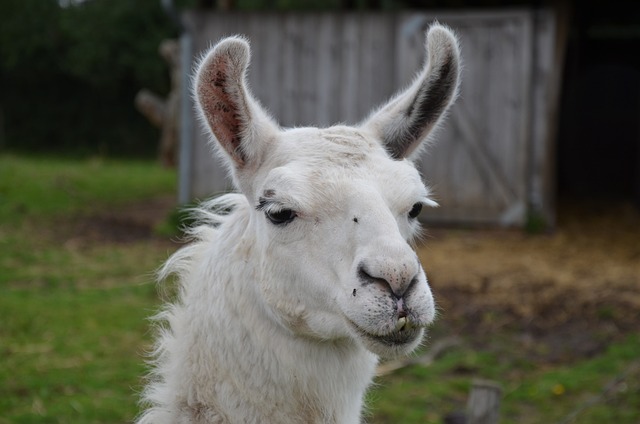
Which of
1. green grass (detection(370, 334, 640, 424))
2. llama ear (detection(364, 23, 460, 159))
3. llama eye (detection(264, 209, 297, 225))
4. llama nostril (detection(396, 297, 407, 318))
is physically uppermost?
llama ear (detection(364, 23, 460, 159))

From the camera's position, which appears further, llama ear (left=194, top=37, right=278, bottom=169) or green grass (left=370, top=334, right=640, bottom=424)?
green grass (left=370, top=334, right=640, bottom=424)

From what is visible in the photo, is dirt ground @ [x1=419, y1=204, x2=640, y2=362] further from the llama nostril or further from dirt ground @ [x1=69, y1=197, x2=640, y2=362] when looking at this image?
the llama nostril

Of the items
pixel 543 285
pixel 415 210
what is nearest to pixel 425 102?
pixel 415 210

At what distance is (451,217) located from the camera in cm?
1227

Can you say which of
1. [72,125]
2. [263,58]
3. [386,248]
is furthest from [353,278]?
[72,125]

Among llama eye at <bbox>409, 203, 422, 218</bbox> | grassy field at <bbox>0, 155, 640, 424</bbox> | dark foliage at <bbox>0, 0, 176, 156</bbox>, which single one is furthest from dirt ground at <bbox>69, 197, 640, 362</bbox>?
dark foliage at <bbox>0, 0, 176, 156</bbox>

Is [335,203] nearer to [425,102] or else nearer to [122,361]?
[425,102]

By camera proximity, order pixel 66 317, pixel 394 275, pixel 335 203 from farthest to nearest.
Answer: pixel 66 317 → pixel 335 203 → pixel 394 275

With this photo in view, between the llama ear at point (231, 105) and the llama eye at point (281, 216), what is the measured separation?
0.30 meters

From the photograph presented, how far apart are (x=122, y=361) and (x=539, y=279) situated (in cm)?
446

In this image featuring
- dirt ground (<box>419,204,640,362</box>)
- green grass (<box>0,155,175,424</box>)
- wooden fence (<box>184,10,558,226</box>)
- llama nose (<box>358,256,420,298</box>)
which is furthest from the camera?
wooden fence (<box>184,10,558,226</box>)

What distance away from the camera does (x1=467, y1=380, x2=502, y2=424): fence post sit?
4.55 metres

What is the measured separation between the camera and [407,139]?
330 cm

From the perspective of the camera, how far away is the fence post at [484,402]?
179 inches
